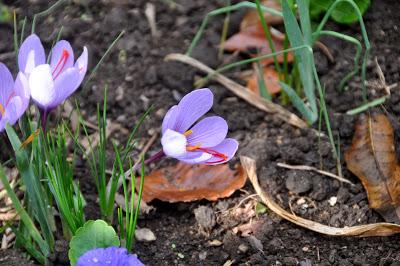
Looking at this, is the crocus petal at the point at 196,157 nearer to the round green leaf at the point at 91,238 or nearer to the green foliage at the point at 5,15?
the round green leaf at the point at 91,238

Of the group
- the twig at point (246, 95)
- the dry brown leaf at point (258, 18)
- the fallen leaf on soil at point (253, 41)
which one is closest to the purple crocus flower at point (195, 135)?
the twig at point (246, 95)

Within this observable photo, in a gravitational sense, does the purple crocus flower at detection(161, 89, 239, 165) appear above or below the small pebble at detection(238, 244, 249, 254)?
above

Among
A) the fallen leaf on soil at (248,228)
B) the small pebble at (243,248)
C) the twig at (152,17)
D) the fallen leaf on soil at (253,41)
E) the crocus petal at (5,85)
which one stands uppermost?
the crocus petal at (5,85)

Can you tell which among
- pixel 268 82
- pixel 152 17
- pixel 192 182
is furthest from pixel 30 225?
pixel 152 17

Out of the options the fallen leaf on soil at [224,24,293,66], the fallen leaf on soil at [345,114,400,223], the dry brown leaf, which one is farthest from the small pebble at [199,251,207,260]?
the dry brown leaf

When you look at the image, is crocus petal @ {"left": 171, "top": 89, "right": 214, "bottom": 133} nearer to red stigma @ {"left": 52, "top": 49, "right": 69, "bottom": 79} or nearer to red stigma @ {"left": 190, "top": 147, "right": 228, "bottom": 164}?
red stigma @ {"left": 190, "top": 147, "right": 228, "bottom": 164}

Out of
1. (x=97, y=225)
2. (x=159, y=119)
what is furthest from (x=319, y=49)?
(x=97, y=225)

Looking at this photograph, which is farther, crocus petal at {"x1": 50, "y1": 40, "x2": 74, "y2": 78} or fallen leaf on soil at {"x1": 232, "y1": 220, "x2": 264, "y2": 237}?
fallen leaf on soil at {"x1": 232, "y1": 220, "x2": 264, "y2": 237}
